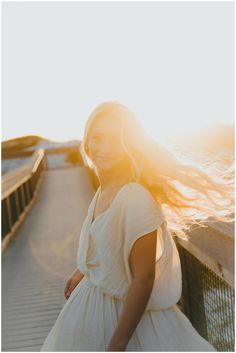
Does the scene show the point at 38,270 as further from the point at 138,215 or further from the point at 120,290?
the point at 138,215

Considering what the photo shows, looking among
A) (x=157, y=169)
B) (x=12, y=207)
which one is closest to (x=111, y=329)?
(x=157, y=169)

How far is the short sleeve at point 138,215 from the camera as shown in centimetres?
169

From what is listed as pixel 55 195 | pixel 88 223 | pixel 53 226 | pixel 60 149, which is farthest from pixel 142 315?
pixel 60 149

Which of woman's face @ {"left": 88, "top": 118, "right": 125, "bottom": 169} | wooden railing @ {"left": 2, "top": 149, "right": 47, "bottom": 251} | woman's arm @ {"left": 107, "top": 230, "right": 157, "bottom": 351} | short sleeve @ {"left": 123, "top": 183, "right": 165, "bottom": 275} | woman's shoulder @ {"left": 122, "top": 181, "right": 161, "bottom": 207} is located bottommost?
wooden railing @ {"left": 2, "top": 149, "right": 47, "bottom": 251}

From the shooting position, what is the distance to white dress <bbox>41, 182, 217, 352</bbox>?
1.75 m

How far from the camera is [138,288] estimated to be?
169 cm

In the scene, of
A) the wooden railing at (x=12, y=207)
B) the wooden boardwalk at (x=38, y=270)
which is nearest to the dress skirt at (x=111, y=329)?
the wooden boardwalk at (x=38, y=270)

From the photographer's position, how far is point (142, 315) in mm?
1730

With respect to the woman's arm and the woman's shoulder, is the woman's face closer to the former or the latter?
the woman's shoulder

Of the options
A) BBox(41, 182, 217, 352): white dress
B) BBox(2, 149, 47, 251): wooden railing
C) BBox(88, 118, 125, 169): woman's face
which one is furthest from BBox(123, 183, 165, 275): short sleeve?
BBox(2, 149, 47, 251): wooden railing

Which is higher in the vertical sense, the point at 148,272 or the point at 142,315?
the point at 148,272

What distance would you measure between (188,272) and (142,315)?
2604 mm

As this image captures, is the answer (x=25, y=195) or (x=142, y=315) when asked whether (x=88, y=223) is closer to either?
(x=142, y=315)

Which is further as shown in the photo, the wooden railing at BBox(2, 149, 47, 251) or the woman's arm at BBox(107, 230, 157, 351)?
the wooden railing at BBox(2, 149, 47, 251)
